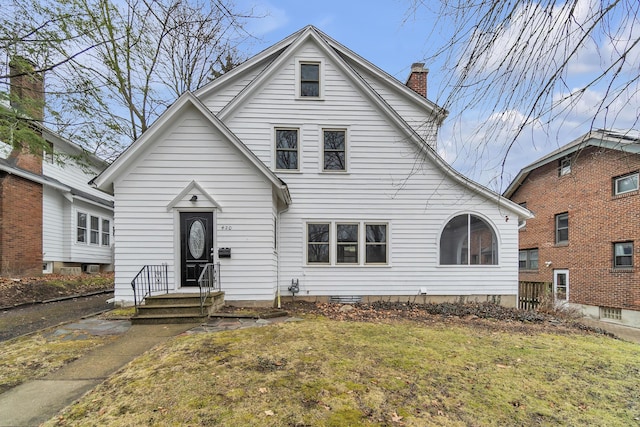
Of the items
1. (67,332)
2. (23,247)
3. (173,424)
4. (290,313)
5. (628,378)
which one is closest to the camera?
(173,424)

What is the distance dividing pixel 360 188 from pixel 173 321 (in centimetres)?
642

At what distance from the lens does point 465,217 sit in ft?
34.4

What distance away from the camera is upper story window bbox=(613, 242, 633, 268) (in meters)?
13.8

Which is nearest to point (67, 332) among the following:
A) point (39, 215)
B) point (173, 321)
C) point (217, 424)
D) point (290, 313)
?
point (173, 321)

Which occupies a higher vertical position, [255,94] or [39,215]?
[255,94]

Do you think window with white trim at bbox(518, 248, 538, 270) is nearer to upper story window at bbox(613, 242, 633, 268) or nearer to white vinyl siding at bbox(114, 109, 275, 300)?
upper story window at bbox(613, 242, 633, 268)

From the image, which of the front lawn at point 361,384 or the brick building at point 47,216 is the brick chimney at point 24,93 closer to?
the brick building at point 47,216

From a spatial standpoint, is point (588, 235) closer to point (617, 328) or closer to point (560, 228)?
point (560, 228)

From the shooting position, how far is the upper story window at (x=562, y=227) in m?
16.9

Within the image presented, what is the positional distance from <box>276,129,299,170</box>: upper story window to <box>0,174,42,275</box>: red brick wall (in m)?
12.2

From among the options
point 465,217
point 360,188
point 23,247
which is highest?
point 360,188

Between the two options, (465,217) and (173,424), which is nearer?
(173,424)

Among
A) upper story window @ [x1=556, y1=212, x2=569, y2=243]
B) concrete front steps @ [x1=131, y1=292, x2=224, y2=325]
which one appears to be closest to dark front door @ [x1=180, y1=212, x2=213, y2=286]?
concrete front steps @ [x1=131, y1=292, x2=224, y2=325]

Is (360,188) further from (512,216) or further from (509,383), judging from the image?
(509,383)
